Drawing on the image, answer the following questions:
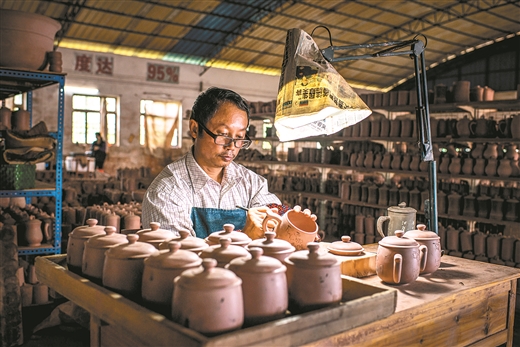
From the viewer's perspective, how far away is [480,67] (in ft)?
51.9

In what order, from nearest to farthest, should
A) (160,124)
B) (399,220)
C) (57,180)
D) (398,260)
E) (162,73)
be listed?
1. (398,260)
2. (399,220)
3. (57,180)
4. (162,73)
5. (160,124)

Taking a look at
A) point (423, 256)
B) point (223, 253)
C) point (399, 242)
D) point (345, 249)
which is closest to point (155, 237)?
point (223, 253)

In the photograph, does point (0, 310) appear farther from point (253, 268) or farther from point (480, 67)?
point (480, 67)

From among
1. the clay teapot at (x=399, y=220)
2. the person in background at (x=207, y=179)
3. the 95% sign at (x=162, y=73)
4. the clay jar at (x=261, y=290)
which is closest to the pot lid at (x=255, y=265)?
the clay jar at (x=261, y=290)

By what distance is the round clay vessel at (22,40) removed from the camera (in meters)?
3.84

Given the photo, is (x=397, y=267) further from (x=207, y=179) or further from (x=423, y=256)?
(x=207, y=179)

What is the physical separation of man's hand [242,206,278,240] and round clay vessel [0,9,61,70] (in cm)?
283

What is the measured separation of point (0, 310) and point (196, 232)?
180cm

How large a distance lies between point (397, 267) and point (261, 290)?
75cm

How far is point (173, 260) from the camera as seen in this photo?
1.27 metres

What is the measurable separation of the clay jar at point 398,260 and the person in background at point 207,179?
0.56 meters

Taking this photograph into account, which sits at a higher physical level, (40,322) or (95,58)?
(95,58)

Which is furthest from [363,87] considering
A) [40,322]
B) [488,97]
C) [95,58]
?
[40,322]

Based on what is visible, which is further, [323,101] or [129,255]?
[323,101]
